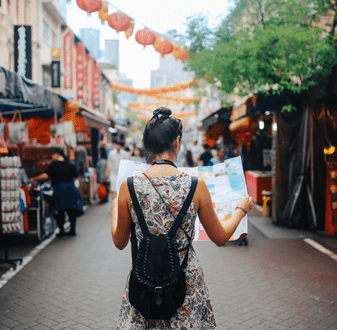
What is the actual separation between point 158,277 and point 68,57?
22987 mm

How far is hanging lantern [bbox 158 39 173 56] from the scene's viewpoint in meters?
11.7

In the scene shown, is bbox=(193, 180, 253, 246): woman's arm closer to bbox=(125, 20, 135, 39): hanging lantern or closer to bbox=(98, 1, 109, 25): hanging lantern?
bbox=(98, 1, 109, 25): hanging lantern

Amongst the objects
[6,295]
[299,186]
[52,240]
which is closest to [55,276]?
[6,295]

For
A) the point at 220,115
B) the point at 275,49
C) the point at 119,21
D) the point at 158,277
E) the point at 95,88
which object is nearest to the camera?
the point at 158,277

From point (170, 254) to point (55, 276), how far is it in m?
4.73

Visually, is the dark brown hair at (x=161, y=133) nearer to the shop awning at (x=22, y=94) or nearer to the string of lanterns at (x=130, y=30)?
the shop awning at (x=22, y=94)

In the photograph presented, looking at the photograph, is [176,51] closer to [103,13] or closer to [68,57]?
[103,13]

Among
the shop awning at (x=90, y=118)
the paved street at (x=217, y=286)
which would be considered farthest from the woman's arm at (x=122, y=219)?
the shop awning at (x=90, y=118)

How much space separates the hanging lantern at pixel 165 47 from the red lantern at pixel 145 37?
43 cm

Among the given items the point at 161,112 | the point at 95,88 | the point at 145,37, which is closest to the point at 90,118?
the point at 145,37

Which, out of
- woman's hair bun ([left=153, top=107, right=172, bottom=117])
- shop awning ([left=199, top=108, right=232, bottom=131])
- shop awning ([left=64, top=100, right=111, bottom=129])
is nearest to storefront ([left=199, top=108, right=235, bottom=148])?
shop awning ([left=199, top=108, right=232, bottom=131])

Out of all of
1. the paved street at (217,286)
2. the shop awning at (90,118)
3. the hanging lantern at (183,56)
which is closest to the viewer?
the paved street at (217,286)

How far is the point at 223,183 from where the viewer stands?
8.84 ft

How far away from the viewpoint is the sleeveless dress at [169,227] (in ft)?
6.73
